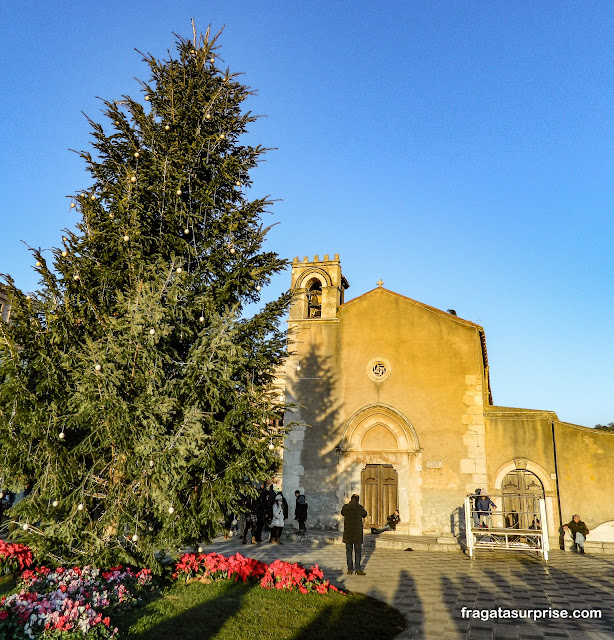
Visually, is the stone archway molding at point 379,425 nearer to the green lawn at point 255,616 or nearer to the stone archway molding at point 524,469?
the stone archway molding at point 524,469

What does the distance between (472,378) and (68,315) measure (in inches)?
569

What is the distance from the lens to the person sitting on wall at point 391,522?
59.3ft

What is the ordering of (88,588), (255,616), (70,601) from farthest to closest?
1. (88,588)
2. (255,616)
3. (70,601)

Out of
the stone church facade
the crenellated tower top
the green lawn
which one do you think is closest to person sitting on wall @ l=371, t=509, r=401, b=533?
the stone church facade

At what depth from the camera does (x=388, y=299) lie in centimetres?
2044

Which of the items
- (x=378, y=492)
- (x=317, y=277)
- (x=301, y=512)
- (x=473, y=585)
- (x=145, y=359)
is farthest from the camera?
(x=317, y=277)

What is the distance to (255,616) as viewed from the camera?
7.16 metres

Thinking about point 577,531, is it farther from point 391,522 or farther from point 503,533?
point 391,522

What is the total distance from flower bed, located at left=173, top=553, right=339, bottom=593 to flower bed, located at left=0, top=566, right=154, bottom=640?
92 centimetres

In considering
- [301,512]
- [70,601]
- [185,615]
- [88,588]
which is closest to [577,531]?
[301,512]

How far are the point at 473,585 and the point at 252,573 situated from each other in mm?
4502

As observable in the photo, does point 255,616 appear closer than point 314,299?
Yes

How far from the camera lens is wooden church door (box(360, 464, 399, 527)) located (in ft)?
61.3

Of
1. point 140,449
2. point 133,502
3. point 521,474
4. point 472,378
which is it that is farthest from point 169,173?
point 521,474
